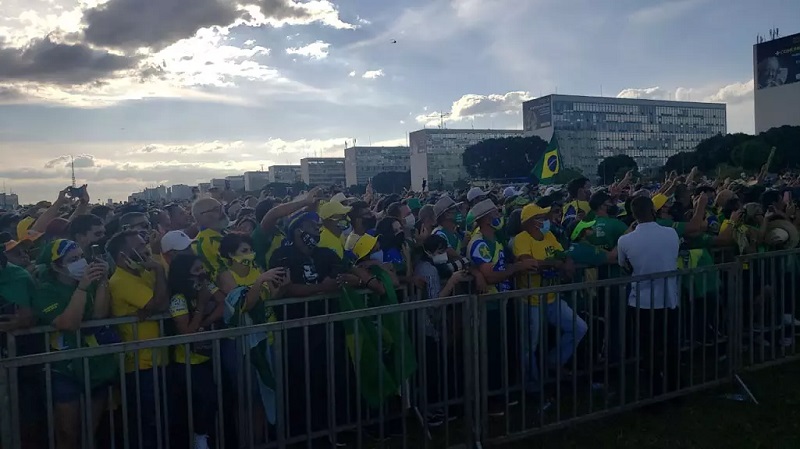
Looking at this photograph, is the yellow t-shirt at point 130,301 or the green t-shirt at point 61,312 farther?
the yellow t-shirt at point 130,301

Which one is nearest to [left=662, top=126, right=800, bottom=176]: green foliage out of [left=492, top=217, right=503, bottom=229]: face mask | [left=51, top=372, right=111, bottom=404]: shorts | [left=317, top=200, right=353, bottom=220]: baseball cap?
[left=492, top=217, right=503, bottom=229]: face mask

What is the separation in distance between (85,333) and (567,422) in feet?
12.2

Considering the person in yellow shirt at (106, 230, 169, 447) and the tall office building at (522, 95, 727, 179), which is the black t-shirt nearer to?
the person in yellow shirt at (106, 230, 169, 447)

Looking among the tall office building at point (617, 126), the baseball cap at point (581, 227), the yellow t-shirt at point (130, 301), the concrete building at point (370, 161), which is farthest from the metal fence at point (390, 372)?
the concrete building at point (370, 161)

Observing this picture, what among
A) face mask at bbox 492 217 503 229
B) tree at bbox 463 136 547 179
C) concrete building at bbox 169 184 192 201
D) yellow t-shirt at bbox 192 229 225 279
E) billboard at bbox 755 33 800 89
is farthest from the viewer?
tree at bbox 463 136 547 179

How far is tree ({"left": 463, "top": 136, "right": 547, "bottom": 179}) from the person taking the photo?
112 metres

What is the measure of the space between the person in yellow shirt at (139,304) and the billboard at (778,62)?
328 feet

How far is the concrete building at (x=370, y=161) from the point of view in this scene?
183500 mm

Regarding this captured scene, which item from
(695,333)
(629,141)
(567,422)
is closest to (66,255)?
(567,422)

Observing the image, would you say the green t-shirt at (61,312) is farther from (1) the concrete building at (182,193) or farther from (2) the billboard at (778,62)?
(2) the billboard at (778,62)

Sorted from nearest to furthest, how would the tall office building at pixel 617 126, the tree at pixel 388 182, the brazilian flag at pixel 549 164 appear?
the brazilian flag at pixel 549 164 < the tree at pixel 388 182 < the tall office building at pixel 617 126

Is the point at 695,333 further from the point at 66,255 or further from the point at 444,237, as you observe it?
the point at 66,255

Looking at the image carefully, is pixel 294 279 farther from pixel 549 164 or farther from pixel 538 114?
pixel 538 114

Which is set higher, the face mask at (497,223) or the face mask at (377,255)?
the face mask at (497,223)
